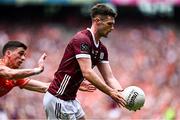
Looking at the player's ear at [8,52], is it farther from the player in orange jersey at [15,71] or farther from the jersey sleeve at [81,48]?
the jersey sleeve at [81,48]

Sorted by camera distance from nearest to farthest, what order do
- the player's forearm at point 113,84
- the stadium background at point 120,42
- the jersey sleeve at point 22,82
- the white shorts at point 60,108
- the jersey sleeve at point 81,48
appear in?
1. the jersey sleeve at point 81,48
2. the white shorts at point 60,108
3. the player's forearm at point 113,84
4. the jersey sleeve at point 22,82
5. the stadium background at point 120,42

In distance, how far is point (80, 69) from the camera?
8.70 m

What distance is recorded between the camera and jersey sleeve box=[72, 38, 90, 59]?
28.0ft

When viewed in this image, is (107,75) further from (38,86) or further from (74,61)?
(38,86)

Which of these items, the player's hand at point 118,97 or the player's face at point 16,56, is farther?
the player's face at point 16,56

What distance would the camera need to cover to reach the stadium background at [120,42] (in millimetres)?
18812

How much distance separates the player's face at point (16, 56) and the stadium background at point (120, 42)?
8416mm

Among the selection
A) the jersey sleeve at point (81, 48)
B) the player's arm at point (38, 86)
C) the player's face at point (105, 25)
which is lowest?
the player's arm at point (38, 86)

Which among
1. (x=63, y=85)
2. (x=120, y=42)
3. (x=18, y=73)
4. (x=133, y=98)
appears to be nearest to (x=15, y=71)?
(x=18, y=73)

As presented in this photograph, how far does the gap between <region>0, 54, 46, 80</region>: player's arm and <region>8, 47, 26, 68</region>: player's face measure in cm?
29

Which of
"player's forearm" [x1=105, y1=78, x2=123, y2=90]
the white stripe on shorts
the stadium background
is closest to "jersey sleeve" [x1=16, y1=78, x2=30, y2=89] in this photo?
the white stripe on shorts

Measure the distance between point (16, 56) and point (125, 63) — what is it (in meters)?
11.2

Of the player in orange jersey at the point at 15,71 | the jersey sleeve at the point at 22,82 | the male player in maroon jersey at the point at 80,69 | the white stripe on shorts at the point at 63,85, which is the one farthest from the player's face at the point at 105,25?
the jersey sleeve at the point at 22,82

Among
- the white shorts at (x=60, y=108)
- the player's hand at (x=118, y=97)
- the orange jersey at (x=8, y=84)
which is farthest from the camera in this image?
the orange jersey at (x=8, y=84)
